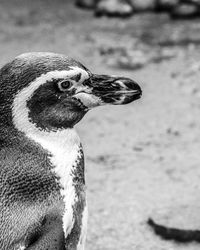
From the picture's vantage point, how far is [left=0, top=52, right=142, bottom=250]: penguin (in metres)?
1.80

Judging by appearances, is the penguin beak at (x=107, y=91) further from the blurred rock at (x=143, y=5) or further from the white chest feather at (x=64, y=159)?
the blurred rock at (x=143, y=5)

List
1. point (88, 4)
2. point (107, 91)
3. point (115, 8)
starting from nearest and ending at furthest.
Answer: point (107, 91), point (115, 8), point (88, 4)

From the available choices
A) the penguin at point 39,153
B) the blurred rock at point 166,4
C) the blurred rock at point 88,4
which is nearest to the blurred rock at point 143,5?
the blurred rock at point 166,4

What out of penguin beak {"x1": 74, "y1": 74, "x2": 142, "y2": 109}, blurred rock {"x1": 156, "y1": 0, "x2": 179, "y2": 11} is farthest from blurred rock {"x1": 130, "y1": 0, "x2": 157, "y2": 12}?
penguin beak {"x1": 74, "y1": 74, "x2": 142, "y2": 109}

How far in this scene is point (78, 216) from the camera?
193 centimetres

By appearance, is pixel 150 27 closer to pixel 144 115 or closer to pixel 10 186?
pixel 144 115

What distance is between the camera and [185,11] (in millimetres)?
6520

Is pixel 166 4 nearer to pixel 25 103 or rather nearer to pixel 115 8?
pixel 115 8

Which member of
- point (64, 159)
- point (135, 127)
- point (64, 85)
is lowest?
point (135, 127)

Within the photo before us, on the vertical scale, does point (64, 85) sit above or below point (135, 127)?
above

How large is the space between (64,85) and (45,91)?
71mm

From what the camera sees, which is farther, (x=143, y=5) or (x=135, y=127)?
(x=143, y=5)

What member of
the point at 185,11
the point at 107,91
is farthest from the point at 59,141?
the point at 185,11

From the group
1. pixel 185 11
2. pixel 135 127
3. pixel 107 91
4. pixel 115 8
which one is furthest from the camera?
pixel 115 8
